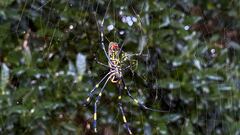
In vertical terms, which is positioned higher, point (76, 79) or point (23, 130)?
point (76, 79)

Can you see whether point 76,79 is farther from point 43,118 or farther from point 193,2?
point 193,2

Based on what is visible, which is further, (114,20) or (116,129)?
(116,129)

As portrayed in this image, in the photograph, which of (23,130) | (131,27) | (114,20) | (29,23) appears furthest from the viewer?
(23,130)

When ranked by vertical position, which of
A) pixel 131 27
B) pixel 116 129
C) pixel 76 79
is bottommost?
pixel 116 129

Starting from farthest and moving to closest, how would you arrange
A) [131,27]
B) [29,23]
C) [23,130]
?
[23,130] → [29,23] → [131,27]

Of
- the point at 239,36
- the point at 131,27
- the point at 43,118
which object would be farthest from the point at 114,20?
the point at 239,36

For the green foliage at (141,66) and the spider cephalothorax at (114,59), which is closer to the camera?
the spider cephalothorax at (114,59)

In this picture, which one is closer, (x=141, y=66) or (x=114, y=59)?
(x=114, y=59)

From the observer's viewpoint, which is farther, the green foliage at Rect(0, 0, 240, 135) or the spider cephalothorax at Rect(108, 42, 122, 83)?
the green foliage at Rect(0, 0, 240, 135)
